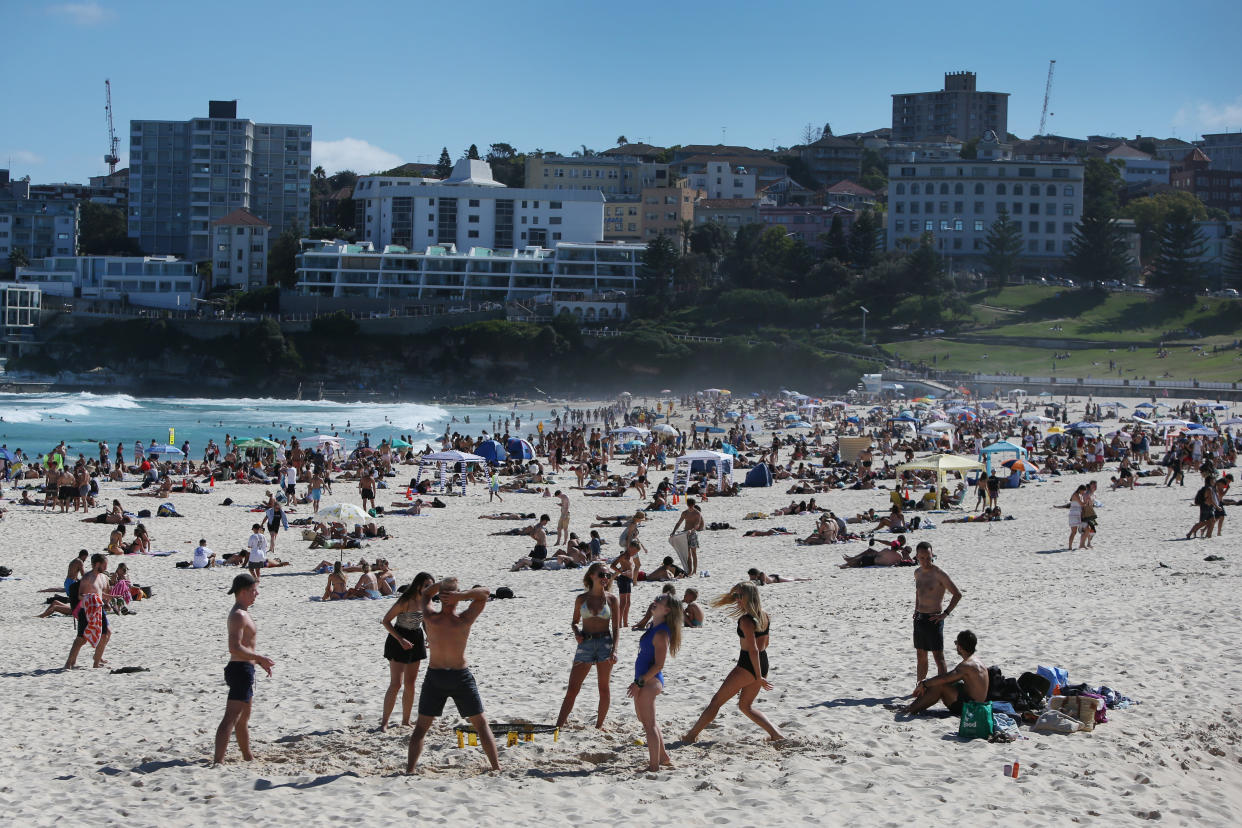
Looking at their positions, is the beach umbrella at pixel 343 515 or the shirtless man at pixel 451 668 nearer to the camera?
the shirtless man at pixel 451 668

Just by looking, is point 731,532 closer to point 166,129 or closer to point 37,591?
point 37,591

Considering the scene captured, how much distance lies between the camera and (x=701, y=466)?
25.9 metres

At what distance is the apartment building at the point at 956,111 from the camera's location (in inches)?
5728

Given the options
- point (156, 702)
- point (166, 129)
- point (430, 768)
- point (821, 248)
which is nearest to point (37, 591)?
point (156, 702)

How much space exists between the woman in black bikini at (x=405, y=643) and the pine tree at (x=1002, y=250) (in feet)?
242

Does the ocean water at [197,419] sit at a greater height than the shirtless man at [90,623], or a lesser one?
lesser

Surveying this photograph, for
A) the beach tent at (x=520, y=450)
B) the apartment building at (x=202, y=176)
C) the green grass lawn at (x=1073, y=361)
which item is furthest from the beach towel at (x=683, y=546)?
the apartment building at (x=202, y=176)

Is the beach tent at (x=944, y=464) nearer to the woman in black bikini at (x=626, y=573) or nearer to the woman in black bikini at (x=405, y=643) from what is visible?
the woman in black bikini at (x=626, y=573)

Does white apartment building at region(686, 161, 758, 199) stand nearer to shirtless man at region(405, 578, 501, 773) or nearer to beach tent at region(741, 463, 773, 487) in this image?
beach tent at region(741, 463, 773, 487)

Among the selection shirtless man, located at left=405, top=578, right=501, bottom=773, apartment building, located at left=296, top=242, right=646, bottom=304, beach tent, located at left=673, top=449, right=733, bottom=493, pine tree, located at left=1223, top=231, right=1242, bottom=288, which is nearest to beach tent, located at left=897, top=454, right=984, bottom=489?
beach tent, located at left=673, top=449, right=733, bottom=493

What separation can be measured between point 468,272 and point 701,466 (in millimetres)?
61835

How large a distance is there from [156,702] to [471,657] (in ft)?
7.81

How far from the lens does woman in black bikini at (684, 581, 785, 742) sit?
686 cm

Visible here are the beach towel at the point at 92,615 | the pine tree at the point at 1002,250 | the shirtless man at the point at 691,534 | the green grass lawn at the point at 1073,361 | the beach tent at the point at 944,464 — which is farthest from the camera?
the pine tree at the point at 1002,250
